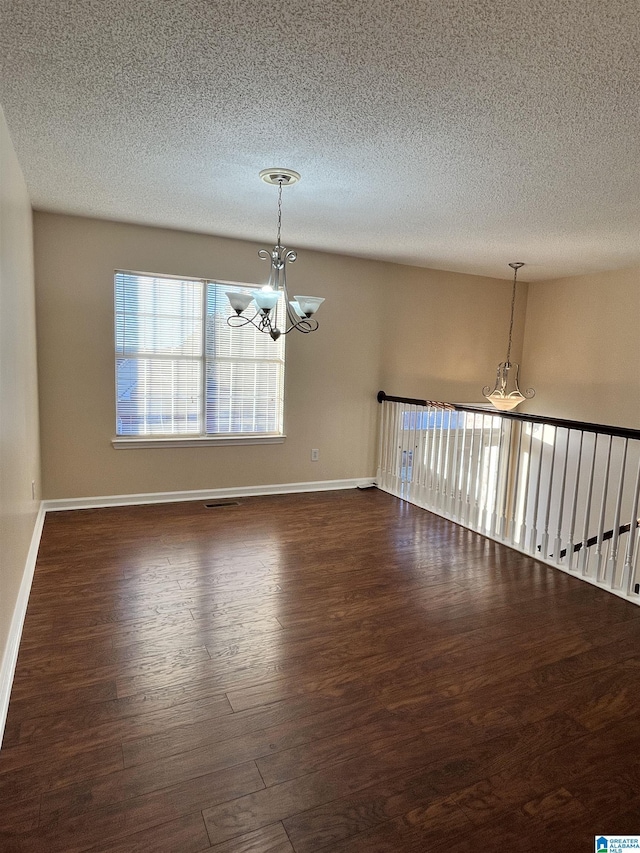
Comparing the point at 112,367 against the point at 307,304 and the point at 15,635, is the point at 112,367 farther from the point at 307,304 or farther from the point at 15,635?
the point at 15,635

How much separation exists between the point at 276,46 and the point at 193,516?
3379 mm

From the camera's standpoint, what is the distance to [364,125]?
2.32m

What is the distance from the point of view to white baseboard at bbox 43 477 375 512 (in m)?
4.32

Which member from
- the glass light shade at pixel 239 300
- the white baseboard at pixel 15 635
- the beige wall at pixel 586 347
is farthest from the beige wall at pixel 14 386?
the beige wall at pixel 586 347

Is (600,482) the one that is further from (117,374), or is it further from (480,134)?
(117,374)

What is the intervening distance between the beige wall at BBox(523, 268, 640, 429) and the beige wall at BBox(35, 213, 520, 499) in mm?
466

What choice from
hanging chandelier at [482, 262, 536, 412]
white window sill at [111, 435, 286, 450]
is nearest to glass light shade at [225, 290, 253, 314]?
white window sill at [111, 435, 286, 450]

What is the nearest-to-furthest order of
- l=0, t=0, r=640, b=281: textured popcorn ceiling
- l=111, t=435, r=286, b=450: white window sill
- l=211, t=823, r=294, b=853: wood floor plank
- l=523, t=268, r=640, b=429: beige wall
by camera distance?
l=211, t=823, r=294, b=853: wood floor plank, l=0, t=0, r=640, b=281: textured popcorn ceiling, l=111, t=435, r=286, b=450: white window sill, l=523, t=268, r=640, b=429: beige wall

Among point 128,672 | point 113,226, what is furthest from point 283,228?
point 128,672

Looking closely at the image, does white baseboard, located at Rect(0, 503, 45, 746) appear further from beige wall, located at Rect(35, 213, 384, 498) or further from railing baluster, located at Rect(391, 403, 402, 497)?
railing baluster, located at Rect(391, 403, 402, 497)

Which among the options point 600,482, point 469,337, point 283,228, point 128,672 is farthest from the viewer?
point 469,337

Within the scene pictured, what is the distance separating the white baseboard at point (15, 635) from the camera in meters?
1.91

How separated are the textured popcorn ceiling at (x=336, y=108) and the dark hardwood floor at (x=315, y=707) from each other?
7.88ft

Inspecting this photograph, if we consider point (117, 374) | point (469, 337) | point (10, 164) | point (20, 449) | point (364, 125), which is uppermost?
point (364, 125)
